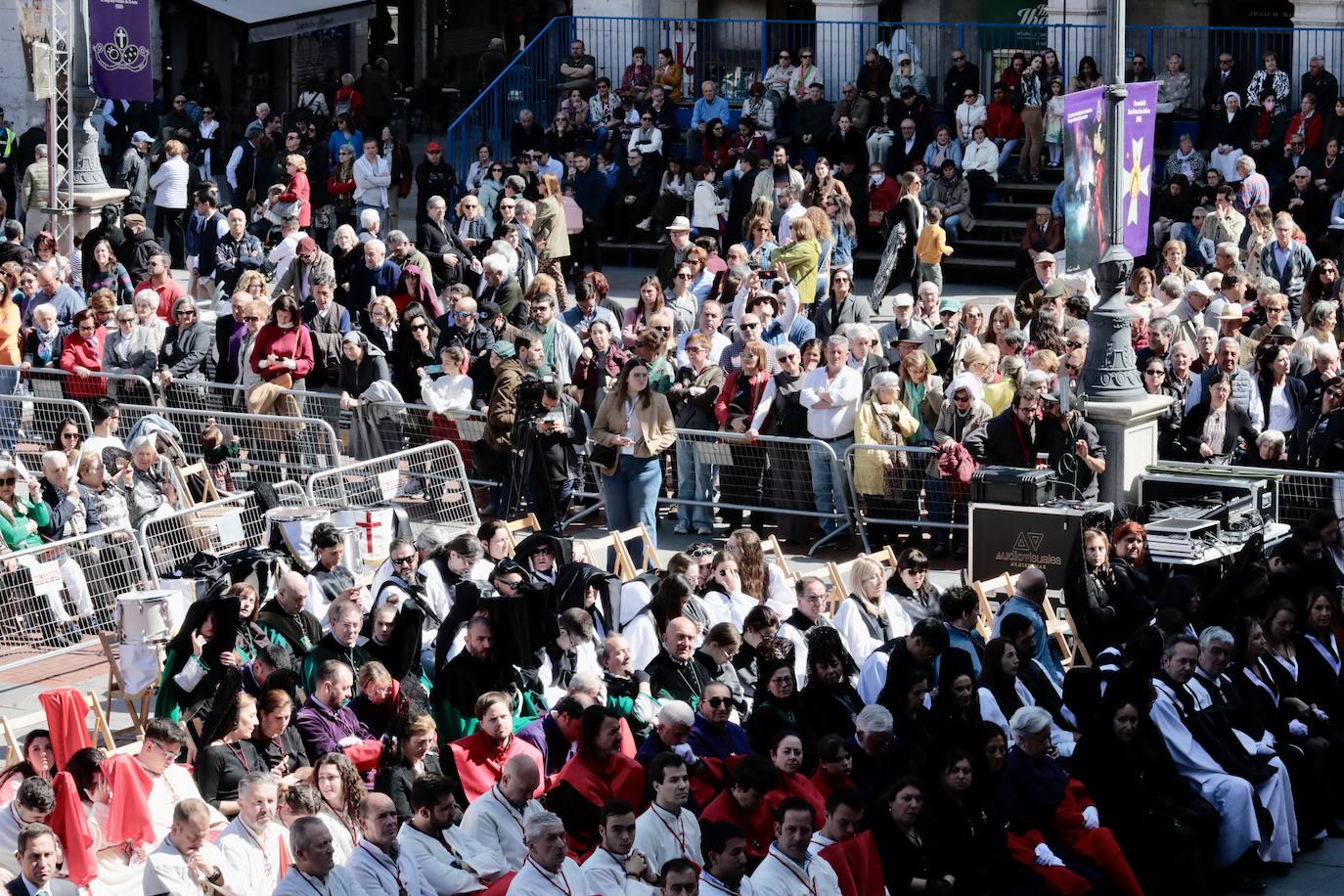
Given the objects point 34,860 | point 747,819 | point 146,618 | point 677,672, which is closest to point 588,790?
point 747,819

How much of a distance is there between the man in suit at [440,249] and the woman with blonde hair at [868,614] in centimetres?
934

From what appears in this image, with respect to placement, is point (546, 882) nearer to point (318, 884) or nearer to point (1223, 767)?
point (318, 884)

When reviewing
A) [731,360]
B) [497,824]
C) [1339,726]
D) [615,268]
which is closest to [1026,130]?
[615,268]

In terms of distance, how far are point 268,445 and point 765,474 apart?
3.88 m

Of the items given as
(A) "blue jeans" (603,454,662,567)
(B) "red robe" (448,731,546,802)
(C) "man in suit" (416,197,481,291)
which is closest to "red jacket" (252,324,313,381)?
(A) "blue jeans" (603,454,662,567)

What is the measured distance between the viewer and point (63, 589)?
14.8 meters

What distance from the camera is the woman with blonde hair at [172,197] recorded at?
27375 millimetres

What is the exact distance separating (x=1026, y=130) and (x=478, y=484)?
1074 cm

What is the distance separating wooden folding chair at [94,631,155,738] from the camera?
13.2m

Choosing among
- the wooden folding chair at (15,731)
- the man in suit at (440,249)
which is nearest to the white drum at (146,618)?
the wooden folding chair at (15,731)

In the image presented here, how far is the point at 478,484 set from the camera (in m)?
18.2

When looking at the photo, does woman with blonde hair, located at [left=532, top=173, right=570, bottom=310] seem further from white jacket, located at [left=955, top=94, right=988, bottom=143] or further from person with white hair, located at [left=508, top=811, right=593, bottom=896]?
person with white hair, located at [left=508, top=811, right=593, bottom=896]

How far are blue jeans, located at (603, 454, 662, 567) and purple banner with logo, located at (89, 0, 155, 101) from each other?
34.5 feet

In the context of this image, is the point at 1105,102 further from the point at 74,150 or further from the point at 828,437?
the point at 74,150
